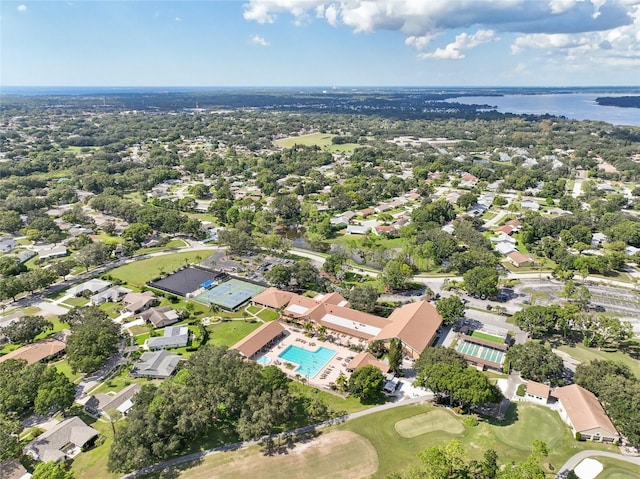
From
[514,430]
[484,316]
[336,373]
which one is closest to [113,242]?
[336,373]

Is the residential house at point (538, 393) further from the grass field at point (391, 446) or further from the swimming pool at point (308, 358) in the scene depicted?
the swimming pool at point (308, 358)

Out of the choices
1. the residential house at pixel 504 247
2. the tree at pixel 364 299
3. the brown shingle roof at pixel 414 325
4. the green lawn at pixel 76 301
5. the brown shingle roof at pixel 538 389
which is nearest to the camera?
the brown shingle roof at pixel 538 389

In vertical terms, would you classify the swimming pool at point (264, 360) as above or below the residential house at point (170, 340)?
below

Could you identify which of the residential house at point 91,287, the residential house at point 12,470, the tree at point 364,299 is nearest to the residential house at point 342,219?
the tree at point 364,299

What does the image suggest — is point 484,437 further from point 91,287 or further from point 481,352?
point 91,287

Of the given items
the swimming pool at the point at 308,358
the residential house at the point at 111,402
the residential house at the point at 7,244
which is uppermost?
the residential house at the point at 7,244

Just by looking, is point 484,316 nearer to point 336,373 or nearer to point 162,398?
point 336,373
